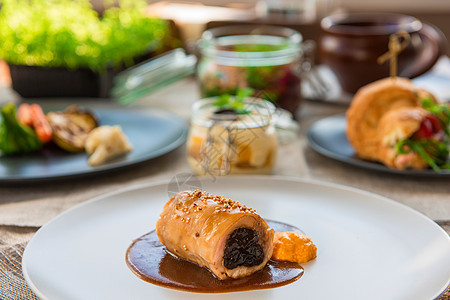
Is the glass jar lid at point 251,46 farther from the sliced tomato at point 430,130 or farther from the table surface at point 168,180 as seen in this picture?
the sliced tomato at point 430,130

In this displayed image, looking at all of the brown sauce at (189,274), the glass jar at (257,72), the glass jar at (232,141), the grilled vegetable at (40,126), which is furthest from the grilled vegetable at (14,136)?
the brown sauce at (189,274)

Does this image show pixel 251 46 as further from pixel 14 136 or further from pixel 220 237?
pixel 220 237

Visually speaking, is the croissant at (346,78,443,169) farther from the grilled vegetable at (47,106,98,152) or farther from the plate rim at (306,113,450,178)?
the grilled vegetable at (47,106,98,152)

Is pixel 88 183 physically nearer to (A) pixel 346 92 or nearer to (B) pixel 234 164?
(B) pixel 234 164

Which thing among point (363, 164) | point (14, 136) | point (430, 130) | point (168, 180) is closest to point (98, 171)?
point (168, 180)

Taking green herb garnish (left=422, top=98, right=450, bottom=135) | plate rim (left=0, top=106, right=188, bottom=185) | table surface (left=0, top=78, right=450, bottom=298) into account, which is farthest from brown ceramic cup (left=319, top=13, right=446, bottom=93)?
plate rim (left=0, top=106, right=188, bottom=185)
